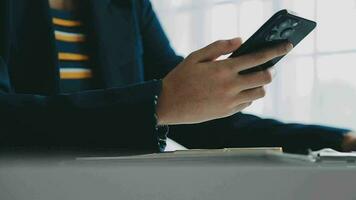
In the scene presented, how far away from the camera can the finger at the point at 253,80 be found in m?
0.53

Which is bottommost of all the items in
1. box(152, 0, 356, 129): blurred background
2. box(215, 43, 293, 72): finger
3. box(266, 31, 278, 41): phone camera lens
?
box(152, 0, 356, 129): blurred background

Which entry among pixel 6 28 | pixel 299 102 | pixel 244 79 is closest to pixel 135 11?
pixel 6 28

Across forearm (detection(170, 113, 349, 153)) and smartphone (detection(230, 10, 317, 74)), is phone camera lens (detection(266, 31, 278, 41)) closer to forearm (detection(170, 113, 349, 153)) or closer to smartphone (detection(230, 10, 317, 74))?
smartphone (detection(230, 10, 317, 74))

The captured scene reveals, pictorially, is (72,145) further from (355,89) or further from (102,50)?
(355,89)

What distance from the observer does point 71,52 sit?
0.80 m

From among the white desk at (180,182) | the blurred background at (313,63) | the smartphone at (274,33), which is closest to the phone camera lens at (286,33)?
the smartphone at (274,33)

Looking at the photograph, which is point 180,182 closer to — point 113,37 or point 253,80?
point 253,80

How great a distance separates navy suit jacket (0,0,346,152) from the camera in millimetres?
439

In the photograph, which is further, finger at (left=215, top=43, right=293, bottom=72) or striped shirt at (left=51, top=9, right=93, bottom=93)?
striped shirt at (left=51, top=9, right=93, bottom=93)

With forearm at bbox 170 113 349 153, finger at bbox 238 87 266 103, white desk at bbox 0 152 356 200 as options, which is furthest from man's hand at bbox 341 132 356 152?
white desk at bbox 0 152 356 200

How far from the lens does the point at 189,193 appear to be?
0.29 meters

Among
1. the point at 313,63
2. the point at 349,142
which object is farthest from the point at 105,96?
the point at 313,63

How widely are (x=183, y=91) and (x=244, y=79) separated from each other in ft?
0.25

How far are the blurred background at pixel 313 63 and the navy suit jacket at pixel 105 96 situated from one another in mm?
1003
